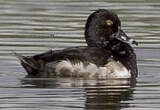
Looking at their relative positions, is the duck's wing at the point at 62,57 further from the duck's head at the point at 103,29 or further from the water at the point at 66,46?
the duck's head at the point at 103,29

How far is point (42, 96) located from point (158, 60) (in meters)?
3.04

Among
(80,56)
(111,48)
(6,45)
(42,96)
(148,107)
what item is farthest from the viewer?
(6,45)

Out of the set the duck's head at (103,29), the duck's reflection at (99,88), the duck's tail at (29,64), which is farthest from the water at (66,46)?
the duck's head at (103,29)

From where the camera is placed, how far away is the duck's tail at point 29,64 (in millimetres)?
12883

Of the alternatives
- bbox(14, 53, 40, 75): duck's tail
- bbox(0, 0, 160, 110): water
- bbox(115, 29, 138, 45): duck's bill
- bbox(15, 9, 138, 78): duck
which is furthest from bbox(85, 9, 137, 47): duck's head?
bbox(14, 53, 40, 75): duck's tail

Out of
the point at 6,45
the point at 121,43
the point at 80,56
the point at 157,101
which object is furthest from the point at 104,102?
the point at 6,45

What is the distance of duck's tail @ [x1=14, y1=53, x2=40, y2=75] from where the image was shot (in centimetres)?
1288

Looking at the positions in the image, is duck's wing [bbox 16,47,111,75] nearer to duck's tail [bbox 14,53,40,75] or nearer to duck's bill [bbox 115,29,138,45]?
duck's tail [bbox 14,53,40,75]

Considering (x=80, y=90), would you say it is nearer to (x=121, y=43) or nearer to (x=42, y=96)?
(x=42, y=96)

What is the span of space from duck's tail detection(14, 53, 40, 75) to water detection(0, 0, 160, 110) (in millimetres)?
157

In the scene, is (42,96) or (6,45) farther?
(6,45)

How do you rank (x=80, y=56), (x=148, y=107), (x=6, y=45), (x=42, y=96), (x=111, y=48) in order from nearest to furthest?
(x=148, y=107) → (x=42, y=96) → (x=80, y=56) → (x=111, y=48) → (x=6, y=45)

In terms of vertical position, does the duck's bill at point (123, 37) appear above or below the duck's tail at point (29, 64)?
above

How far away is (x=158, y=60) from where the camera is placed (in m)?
13.8
